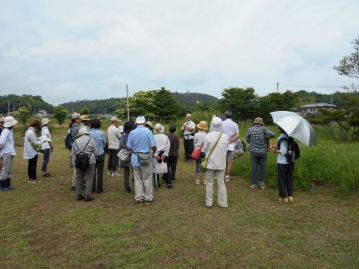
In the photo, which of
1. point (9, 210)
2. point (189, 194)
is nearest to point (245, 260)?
point (189, 194)

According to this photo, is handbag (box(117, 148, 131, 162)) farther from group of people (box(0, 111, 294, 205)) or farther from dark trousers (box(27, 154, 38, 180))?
dark trousers (box(27, 154, 38, 180))

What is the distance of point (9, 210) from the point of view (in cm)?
711

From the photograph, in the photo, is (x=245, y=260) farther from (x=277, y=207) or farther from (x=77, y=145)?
(x=77, y=145)

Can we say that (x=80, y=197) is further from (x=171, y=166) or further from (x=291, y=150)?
(x=291, y=150)

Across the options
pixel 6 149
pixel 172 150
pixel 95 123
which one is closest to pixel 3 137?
pixel 6 149

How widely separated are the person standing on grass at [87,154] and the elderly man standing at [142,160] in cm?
82

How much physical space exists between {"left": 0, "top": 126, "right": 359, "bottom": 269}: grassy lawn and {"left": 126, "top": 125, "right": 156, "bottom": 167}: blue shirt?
97 centimetres

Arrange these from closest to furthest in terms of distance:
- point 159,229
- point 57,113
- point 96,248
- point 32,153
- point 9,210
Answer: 1. point 96,248
2. point 159,229
3. point 9,210
4. point 32,153
5. point 57,113

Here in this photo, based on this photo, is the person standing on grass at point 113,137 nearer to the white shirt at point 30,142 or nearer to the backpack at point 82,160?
the white shirt at point 30,142

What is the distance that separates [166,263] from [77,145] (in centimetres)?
381

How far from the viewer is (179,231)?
18.7 feet

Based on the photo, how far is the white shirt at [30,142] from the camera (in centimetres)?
910

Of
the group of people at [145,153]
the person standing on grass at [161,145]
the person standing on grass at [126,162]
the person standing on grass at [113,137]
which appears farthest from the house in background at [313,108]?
the person standing on grass at [126,162]

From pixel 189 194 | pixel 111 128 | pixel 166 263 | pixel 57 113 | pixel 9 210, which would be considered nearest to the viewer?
pixel 166 263
